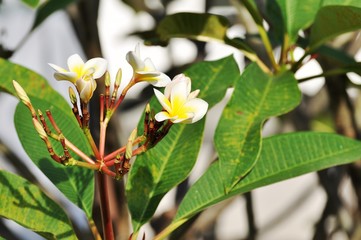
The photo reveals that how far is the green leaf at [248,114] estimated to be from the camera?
817 millimetres

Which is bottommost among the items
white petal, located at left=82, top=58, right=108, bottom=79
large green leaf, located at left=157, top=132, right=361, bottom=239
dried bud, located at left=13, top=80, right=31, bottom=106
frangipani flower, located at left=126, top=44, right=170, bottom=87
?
large green leaf, located at left=157, top=132, right=361, bottom=239

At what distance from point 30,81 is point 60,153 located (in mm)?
157

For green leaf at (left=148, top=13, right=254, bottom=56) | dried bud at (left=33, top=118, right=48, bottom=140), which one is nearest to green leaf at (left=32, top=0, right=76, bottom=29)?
green leaf at (left=148, top=13, right=254, bottom=56)

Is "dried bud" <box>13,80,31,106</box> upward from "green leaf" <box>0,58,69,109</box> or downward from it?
upward

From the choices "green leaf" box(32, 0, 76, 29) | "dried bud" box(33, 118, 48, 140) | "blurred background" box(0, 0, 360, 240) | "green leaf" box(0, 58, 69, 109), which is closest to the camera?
"dried bud" box(33, 118, 48, 140)

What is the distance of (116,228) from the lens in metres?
1.47

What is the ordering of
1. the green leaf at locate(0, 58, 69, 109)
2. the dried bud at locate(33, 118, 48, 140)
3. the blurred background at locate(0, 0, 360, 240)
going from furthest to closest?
the blurred background at locate(0, 0, 360, 240)
the green leaf at locate(0, 58, 69, 109)
the dried bud at locate(33, 118, 48, 140)

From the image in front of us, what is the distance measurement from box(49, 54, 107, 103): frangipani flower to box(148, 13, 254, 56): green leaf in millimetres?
307

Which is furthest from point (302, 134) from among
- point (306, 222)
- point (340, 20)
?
point (306, 222)

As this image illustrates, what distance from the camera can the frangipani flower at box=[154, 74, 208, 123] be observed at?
752 mm

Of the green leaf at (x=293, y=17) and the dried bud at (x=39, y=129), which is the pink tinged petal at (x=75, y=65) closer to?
the dried bud at (x=39, y=129)

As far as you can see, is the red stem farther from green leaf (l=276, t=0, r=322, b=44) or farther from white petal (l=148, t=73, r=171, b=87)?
green leaf (l=276, t=0, r=322, b=44)

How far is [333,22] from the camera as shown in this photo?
0.98m

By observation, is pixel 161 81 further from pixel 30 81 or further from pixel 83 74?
pixel 30 81
